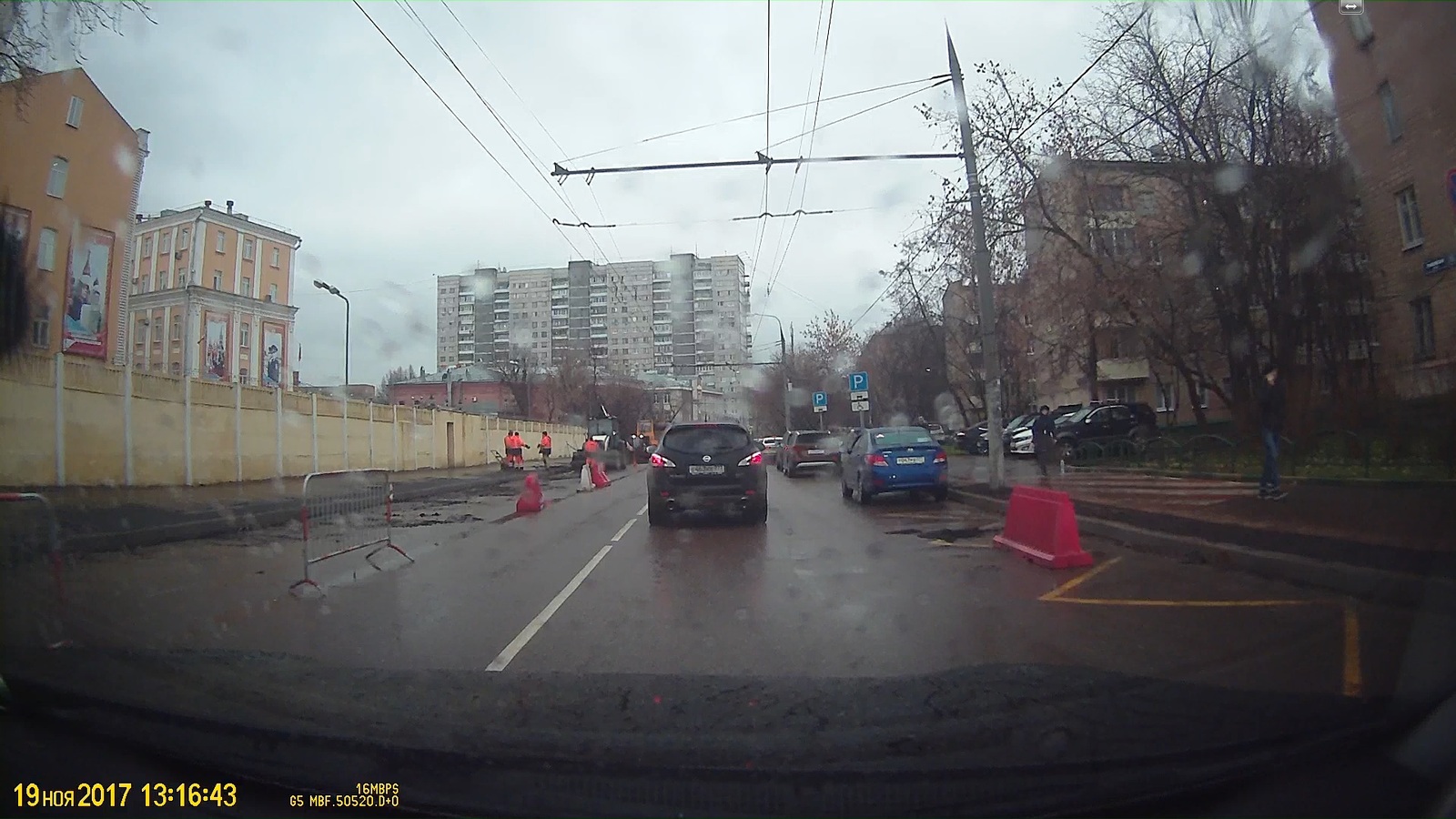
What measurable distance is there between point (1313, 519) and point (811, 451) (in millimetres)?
20999

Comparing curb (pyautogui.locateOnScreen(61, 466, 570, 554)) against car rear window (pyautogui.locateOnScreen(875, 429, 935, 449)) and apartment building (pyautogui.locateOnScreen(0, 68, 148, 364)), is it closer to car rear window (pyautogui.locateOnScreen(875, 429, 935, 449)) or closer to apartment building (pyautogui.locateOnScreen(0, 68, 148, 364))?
apartment building (pyautogui.locateOnScreen(0, 68, 148, 364))

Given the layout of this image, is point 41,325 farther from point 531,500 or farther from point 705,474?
point 531,500

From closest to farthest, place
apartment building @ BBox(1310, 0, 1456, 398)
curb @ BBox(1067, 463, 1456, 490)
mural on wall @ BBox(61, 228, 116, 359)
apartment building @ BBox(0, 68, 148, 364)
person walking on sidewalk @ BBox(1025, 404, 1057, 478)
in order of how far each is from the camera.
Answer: apartment building @ BBox(1310, 0, 1456, 398) < apartment building @ BBox(0, 68, 148, 364) < mural on wall @ BBox(61, 228, 116, 359) < curb @ BBox(1067, 463, 1456, 490) < person walking on sidewalk @ BBox(1025, 404, 1057, 478)

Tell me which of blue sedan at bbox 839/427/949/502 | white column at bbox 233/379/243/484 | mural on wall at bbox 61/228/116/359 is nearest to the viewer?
mural on wall at bbox 61/228/116/359

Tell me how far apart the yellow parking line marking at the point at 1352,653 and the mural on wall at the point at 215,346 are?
603 inches

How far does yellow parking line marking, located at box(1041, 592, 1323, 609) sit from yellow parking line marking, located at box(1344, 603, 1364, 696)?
1.33ft

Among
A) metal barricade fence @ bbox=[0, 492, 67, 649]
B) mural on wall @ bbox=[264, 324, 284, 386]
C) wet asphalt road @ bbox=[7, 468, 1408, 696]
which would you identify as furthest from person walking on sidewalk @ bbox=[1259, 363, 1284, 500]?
mural on wall @ bbox=[264, 324, 284, 386]

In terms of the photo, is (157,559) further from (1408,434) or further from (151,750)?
(1408,434)

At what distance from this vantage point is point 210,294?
1302 centimetres

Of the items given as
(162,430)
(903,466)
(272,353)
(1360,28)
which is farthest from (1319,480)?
(162,430)

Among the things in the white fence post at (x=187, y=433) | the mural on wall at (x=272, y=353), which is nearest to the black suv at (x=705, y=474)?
the mural on wall at (x=272, y=353)

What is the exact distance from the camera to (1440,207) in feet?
36.0

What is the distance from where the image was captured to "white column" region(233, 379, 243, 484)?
19797 mm

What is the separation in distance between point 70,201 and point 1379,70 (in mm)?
13981
